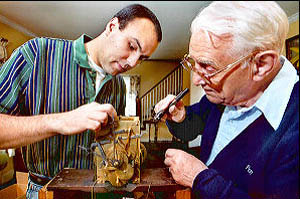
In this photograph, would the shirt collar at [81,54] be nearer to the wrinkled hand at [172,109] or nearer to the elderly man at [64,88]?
the elderly man at [64,88]

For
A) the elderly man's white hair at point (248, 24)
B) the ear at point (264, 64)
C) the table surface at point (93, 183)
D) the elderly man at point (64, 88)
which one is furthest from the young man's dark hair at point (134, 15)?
the table surface at point (93, 183)

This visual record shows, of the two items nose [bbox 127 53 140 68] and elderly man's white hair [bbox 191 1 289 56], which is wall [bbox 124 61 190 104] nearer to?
nose [bbox 127 53 140 68]

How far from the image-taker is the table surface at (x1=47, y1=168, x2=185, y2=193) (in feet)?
1.67

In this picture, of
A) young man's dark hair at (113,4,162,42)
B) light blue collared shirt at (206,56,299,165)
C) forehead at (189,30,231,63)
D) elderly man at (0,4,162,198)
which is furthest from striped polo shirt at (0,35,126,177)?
light blue collared shirt at (206,56,299,165)

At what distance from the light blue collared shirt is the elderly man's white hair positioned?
0.07m

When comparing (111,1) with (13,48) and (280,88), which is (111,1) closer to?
(13,48)

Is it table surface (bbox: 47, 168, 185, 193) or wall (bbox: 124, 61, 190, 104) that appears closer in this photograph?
table surface (bbox: 47, 168, 185, 193)

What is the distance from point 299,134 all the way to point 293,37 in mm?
233

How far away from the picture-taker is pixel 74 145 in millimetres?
566

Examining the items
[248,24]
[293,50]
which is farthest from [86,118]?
[293,50]

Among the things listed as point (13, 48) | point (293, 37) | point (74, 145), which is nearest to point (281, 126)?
point (293, 37)

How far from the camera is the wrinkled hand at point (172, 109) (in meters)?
0.62

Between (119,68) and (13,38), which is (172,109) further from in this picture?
(13,38)

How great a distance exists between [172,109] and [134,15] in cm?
27
